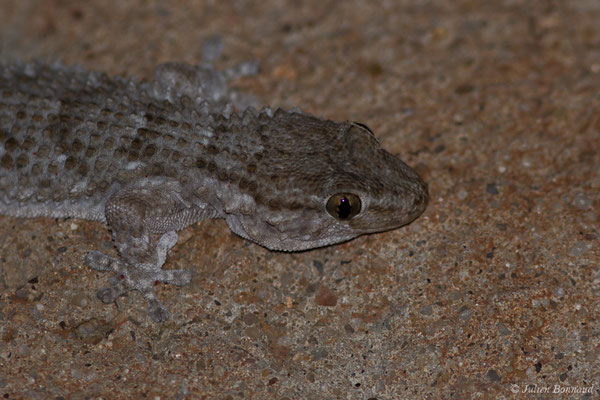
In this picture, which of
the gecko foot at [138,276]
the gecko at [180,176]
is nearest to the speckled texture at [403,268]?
the gecko foot at [138,276]

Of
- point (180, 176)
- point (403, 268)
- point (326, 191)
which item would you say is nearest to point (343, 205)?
point (326, 191)

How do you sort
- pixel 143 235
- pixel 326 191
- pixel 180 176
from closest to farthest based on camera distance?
pixel 326 191, pixel 180 176, pixel 143 235

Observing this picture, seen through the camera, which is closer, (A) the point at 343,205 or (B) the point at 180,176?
(A) the point at 343,205

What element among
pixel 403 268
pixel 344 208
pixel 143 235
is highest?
pixel 344 208

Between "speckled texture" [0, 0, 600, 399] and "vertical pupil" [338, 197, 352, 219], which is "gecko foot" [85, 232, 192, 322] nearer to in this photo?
"speckled texture" [0, 0, 600, 399]

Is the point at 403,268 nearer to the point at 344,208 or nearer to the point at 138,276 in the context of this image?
the point at 344,208

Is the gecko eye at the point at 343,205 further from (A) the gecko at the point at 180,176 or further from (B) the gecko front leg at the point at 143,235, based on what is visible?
(B) the gecko front leg at the point at 143,235

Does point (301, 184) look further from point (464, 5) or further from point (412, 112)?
point (464, 5)

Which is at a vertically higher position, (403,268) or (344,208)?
(344,208)
